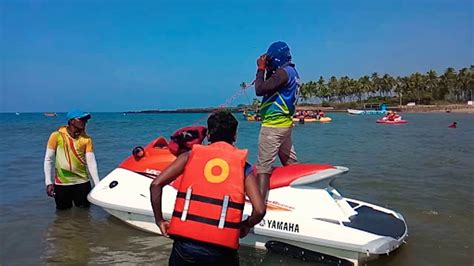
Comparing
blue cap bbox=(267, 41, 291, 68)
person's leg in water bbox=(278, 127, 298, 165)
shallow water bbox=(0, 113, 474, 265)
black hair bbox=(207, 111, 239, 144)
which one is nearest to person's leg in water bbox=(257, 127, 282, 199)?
person's leg in water bbox=(278, 127, 298, 165)

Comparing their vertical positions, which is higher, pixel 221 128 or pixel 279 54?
pixel 279 54

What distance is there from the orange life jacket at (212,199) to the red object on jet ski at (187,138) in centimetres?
273

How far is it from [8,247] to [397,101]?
105 metres

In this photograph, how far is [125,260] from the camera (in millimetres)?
4848

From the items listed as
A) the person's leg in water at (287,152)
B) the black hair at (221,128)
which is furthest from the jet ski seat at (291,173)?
the black hair at (221,128)

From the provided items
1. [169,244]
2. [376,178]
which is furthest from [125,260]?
[376,178]

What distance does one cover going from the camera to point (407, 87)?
10050 centimetres

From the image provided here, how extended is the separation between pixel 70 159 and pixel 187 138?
1782mm

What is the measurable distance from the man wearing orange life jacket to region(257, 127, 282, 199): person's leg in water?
1935 millimetres

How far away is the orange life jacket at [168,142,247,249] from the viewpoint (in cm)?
260

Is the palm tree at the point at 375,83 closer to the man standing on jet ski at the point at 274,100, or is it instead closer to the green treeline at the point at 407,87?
the green treeline at the point at 407,87

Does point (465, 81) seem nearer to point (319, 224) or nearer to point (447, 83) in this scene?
point (447, 83)

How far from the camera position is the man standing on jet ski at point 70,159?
5977 mm

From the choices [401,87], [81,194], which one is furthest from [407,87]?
[81,194]
